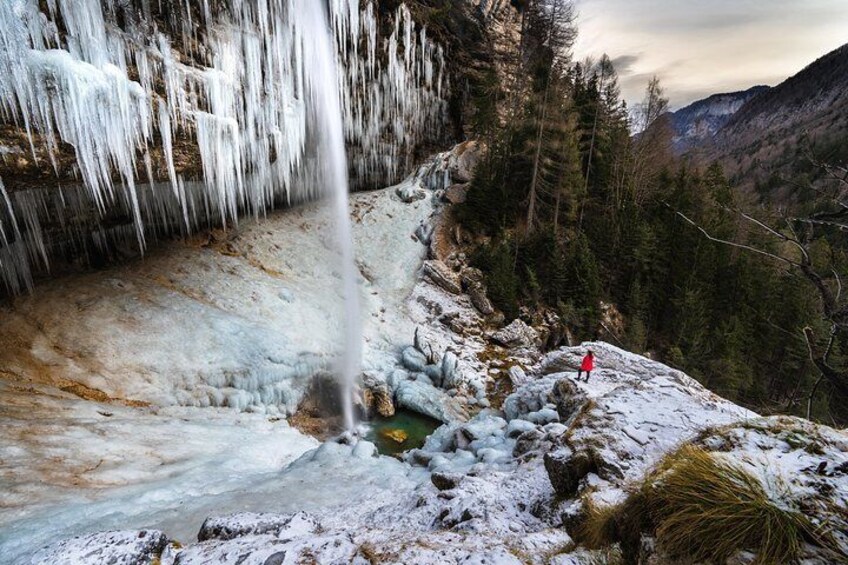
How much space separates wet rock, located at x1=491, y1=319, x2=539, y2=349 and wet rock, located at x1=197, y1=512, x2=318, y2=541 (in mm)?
16574

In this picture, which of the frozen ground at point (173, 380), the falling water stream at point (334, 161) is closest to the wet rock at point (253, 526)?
the frozen ground at point (173, 380)

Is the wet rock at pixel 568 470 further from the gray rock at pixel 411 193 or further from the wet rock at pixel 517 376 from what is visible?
the gray rock at pixel 411 193

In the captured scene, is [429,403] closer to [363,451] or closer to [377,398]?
[377,398]

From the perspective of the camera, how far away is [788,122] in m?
147

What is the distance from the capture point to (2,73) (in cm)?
688

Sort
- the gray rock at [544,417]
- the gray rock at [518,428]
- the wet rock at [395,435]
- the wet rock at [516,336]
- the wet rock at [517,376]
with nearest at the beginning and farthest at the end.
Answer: the gray rock at [518,428]
the gray rock at [544,417]
the wet rock at [395,435]
the wet rock at [517,376]
the wet rock at [516,336]

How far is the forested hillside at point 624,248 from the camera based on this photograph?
2391cm

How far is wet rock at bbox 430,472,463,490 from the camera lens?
6488 mm

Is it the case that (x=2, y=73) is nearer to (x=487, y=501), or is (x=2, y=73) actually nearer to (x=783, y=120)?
(x=487, y=501)

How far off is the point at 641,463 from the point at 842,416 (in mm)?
36655

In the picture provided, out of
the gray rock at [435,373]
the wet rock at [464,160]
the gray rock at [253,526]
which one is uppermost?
the wet rock at [464,160]

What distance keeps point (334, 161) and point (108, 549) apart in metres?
21.2

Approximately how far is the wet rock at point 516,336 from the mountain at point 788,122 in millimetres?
89336

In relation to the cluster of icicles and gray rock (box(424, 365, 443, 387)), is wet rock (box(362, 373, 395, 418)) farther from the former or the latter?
the cluster of icicles
